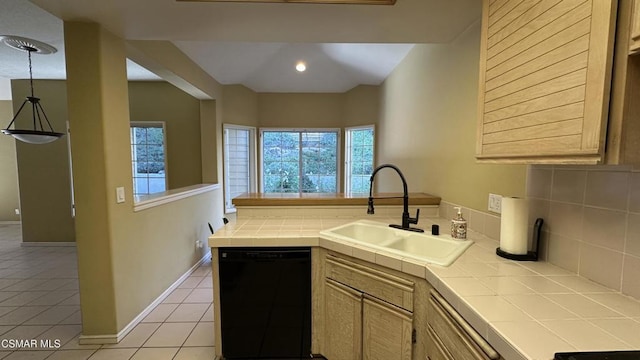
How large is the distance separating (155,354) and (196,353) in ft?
0.97

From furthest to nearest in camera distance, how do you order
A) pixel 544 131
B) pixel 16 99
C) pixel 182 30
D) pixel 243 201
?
pixel 16 99 → pixel 243 201 → pixel 182 30 → pixel 544 131

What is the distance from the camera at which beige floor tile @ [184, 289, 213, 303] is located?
112 inches

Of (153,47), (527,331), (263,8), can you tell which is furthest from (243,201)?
(527,331)

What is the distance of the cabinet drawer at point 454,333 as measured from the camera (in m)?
0.88

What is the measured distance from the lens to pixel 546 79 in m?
0.95

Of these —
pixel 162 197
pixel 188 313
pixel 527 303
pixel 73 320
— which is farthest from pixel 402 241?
pixel 73 320

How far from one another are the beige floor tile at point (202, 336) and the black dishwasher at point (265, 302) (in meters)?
0.42

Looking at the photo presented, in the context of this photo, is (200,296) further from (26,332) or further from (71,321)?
(26,332)

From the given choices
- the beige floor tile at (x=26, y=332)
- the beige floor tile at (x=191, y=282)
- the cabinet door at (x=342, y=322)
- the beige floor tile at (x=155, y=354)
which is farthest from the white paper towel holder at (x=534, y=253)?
the beige floor tile at (x=26, y=332)

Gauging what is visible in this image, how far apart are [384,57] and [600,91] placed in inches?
124

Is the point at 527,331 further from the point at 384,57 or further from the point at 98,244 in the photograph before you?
the point at 384,57

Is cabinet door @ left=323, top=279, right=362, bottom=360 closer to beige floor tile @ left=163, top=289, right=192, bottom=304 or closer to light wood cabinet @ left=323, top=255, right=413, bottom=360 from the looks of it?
light wood cabinet @ left=323, top=255, right=413, bottom=360

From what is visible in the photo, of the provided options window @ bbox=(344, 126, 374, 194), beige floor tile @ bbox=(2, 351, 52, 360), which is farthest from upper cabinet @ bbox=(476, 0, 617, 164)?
window @ bbox=(344, 126, 374, 194)

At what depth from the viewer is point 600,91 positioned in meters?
0.78
